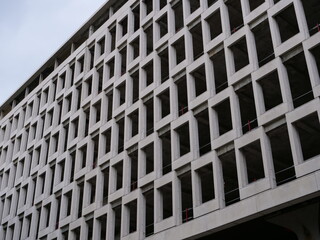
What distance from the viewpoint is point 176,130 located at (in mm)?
35344

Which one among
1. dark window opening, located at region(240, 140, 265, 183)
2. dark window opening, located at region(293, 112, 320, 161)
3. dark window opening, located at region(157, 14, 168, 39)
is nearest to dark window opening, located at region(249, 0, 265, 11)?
dark window opening, located at region(157, 14, 168, 39)

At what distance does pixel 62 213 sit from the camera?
142 feet

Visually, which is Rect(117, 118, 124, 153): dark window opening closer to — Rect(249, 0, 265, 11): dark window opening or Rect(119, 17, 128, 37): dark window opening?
Rect(119, 17, 128, 37): dark window opening

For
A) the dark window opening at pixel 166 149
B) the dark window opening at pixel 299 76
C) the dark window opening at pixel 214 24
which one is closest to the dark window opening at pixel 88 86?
the dark window opening at pixel 166 149

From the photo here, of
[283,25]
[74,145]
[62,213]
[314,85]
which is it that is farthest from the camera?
[74,145]

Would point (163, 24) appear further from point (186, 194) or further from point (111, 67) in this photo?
point (186, 194)

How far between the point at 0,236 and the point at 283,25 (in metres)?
36.9

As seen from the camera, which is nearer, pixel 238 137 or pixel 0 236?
pixel 238 137

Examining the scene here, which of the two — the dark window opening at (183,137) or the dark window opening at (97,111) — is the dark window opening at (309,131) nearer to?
the dark window opening at (183,137)

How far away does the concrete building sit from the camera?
28.8 m

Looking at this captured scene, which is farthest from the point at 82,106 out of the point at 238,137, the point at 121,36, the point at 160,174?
the point at 238,137

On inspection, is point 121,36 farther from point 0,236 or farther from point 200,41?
point 0,236

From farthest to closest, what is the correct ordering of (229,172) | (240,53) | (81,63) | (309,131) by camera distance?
(81,63) → (229,172) → (240,53) → (309,131)

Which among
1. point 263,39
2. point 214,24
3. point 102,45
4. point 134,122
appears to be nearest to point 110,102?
point 134,122
